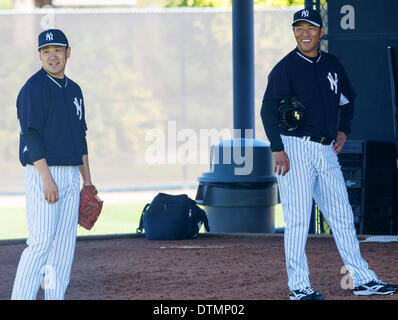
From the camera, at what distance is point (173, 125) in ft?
50.0

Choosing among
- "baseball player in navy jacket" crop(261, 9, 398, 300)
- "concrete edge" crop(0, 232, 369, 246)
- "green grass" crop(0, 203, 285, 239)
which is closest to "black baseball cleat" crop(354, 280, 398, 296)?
"baseball player in navy jacket" crop(261, 9, 398, 300)

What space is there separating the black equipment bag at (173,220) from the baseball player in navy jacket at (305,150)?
12.1ft

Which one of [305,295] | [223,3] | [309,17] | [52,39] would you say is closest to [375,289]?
[305,295]

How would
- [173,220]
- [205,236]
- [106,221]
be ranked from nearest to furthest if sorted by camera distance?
[173,220] < [205,236] < [106,221]

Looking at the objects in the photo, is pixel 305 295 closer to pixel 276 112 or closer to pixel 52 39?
pixel 276 112

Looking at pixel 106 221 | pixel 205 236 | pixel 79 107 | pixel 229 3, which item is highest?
pixel 229 3

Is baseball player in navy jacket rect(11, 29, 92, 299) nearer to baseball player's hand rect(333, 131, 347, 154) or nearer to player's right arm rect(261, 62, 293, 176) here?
player's right arm rect(261, 62, 293, 176)

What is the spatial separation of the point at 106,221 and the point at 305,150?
675 centimetres

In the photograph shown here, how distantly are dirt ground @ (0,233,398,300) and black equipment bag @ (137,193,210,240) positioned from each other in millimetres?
130

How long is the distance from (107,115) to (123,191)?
4.33 feet

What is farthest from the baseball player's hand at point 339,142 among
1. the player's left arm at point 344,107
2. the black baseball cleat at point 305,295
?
the black baseball cleat at point 305,295

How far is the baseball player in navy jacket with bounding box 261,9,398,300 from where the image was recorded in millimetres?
5879

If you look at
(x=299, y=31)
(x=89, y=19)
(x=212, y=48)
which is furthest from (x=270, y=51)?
(x=299, y=31)

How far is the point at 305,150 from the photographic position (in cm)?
590
